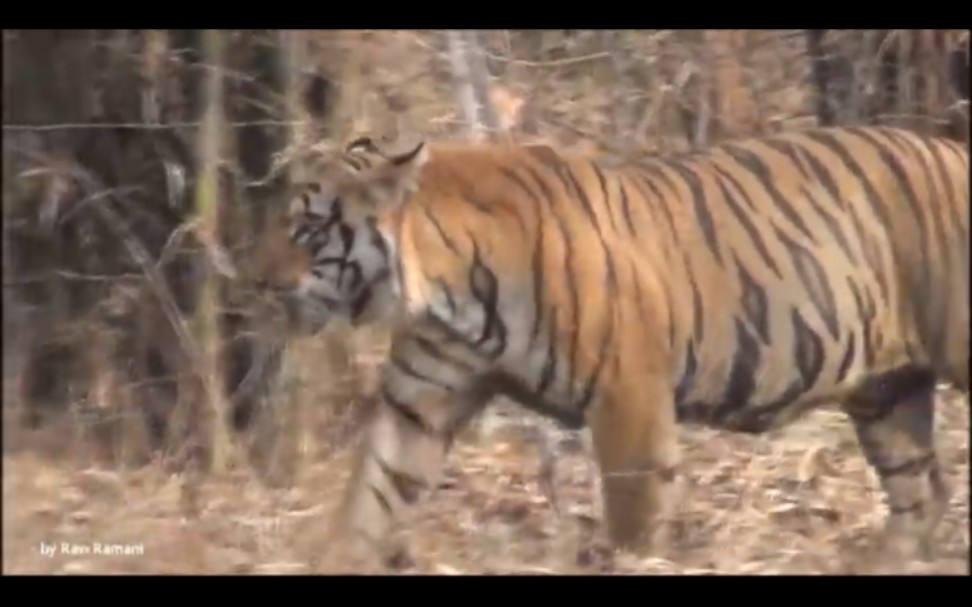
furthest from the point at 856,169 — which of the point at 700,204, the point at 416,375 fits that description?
the point at 416,375

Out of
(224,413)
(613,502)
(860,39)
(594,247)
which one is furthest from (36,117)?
(860,39)

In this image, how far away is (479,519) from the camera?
2.13 meters

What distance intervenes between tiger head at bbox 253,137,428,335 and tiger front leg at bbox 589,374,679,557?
42 centimetres

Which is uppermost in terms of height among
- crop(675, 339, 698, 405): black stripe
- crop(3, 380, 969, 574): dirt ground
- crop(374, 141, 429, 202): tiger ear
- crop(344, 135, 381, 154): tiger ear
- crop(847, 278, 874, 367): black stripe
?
crop(344, 135, 381, 154): tiger ear

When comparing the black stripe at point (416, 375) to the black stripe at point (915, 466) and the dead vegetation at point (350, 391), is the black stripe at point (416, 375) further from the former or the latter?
the black stripe at point (915, 466)

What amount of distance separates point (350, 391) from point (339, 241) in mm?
274

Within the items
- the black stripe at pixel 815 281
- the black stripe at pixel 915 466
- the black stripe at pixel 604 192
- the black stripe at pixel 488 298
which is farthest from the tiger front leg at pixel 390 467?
the black stripe at pixel 915 466

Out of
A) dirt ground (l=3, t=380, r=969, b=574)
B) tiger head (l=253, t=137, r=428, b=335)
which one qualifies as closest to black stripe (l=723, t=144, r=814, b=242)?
dirt ground (l=3, t=380, r=969, b=574)

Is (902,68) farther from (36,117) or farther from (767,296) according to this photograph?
(36,117)

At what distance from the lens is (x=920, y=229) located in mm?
2135

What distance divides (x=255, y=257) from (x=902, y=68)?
1.21 metres

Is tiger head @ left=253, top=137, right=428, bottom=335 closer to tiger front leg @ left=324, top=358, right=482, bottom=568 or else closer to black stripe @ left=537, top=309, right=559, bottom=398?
tiger front leg @ left=324, top=358, right=482, bottom=568

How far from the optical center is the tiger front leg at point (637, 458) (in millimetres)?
2012

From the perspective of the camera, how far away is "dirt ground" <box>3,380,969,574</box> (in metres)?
2.12
